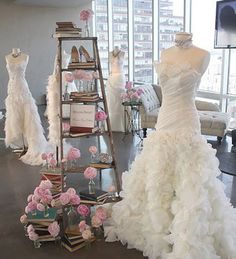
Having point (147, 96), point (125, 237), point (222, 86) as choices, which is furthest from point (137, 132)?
point (125, 237)

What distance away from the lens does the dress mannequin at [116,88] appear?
5.97 meters

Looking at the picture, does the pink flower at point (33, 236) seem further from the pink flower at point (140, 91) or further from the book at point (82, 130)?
the pink flower at point (140, 91)

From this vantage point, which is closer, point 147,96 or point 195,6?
point 147,96

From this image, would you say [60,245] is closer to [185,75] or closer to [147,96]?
[185,75]

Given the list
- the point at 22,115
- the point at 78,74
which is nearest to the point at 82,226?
the point at 78,74

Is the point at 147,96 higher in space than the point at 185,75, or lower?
lower

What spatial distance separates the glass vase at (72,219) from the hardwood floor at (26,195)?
0.60 feet

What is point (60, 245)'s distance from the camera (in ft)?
8.34

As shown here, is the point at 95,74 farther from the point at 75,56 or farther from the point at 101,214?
the point at 101,214

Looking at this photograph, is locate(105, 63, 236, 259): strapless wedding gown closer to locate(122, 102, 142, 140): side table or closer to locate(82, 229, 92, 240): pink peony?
locate(82, 229, 92, 240): pink peony

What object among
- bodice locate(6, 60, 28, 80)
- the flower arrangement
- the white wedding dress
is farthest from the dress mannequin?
bodice locate(6, 60, 28, 80)

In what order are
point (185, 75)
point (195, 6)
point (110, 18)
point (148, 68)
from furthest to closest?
point (110, 18) < point (148, 68) < point (195, 6) < point (185, 75)

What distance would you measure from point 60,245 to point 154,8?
5.81 metres

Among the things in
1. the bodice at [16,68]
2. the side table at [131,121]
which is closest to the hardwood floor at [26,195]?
the side table at [131,121]
